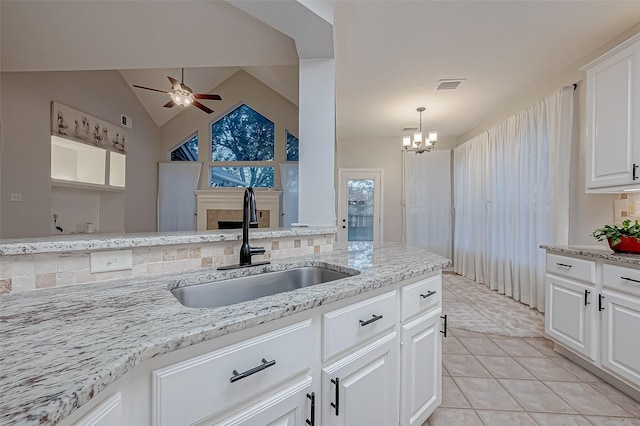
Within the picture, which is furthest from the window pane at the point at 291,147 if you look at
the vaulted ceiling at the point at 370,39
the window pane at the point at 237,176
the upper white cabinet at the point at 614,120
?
the upper white cabinet at the point at 614,120

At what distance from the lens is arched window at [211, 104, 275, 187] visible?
7.08m

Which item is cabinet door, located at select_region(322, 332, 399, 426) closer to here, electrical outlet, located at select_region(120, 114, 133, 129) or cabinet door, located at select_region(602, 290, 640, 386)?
cabinet door, located at select_region(602, 290, 640, 386)

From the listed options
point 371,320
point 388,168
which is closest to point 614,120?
point 371,320

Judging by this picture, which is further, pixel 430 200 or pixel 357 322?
pixel 430 200

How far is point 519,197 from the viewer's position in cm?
373

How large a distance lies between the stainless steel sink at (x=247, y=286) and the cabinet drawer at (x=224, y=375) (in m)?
0.49

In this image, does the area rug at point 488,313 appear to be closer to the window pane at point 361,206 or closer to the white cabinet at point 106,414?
the window pane at point 361,206

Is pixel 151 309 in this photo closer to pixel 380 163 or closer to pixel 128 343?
pixel 128 343

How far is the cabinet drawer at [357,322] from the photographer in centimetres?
97

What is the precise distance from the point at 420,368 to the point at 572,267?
1.59 meters

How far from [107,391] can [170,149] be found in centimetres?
760

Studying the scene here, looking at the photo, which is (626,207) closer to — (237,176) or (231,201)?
(231,201)

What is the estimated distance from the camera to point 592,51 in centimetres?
283

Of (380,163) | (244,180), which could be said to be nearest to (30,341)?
(380,163)
